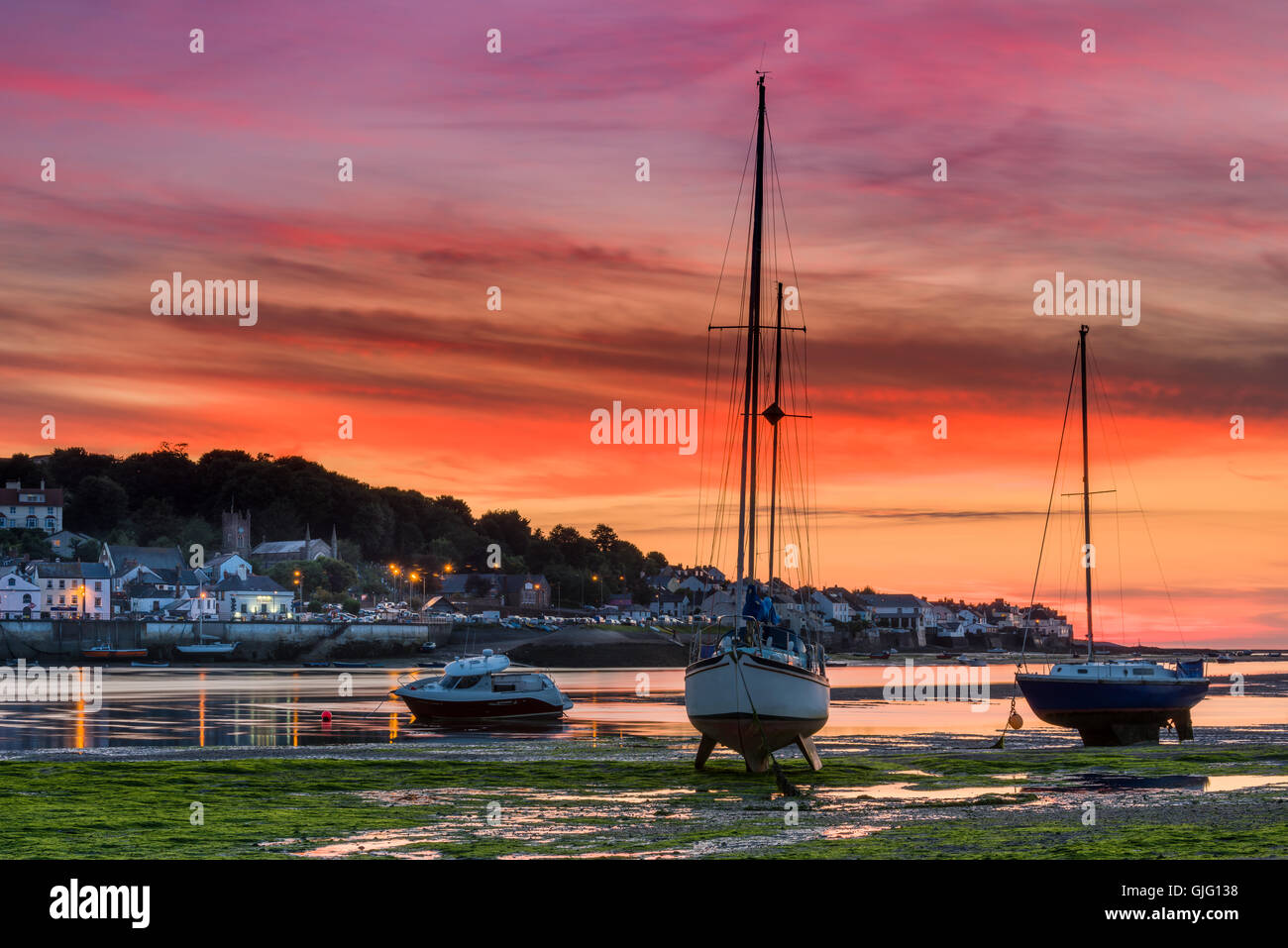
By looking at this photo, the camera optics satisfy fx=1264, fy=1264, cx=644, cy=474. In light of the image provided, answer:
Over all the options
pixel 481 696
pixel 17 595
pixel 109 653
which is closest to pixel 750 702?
pixel 481 696

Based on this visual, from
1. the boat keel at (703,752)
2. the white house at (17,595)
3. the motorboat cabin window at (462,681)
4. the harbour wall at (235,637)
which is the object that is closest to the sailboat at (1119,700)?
the boat keel at (703,752)

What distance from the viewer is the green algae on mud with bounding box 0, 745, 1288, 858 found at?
18.6 metres

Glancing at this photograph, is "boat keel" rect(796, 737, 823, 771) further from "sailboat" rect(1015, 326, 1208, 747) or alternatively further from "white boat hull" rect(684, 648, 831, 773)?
"sailboat" rect(1015, 326, 1208, 747)

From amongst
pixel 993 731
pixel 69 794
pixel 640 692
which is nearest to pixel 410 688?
pixel 993 731

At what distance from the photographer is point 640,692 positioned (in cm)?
9194

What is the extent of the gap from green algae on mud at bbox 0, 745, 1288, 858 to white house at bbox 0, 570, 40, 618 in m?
181

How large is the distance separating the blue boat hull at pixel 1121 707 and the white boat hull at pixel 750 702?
20.5m

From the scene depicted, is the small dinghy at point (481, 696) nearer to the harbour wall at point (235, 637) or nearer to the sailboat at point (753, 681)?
the sailboat at point (753, 681)

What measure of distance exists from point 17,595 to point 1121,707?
188230 millimetres

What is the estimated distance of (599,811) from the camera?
23.9 metres

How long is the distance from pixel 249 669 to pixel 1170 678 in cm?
11309
